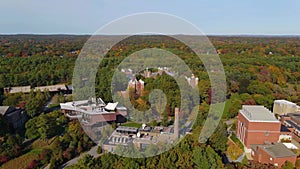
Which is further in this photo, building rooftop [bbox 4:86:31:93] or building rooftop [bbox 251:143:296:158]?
building rooftop [bbox 4:86:31:93]

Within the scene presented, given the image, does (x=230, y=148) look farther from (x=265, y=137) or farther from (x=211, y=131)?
(x=265, y=137)

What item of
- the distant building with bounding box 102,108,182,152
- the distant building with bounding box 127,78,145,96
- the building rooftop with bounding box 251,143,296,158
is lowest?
the building rooftop with bounding box 251,143,296,158

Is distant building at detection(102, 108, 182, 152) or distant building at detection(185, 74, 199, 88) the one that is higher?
distant building at detection(185, 74, 199, 88)

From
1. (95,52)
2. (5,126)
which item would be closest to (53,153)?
(5,126)

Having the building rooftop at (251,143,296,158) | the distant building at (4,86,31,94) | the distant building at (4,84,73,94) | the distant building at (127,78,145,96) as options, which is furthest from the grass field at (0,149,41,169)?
the distant building at (4,86,31,94)

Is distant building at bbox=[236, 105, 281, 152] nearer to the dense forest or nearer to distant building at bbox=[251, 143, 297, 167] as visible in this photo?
distant building at bbox=[251, 143, 297, 167]

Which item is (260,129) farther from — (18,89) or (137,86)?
(18,89)
